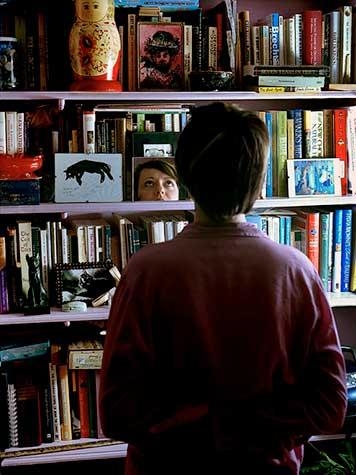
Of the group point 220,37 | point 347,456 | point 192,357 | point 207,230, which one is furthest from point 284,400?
point 220,37

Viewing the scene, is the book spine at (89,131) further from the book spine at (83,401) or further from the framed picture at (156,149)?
the book spine at (83,401)

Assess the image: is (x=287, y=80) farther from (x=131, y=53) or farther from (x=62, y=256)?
(x=62, y=256)

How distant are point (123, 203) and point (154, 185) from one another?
0.41 feet

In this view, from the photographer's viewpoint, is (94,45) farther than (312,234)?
No

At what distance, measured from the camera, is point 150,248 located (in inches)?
50.3

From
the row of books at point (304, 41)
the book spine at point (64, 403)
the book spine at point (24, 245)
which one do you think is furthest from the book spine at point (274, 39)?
the book spine at point (64, 403)

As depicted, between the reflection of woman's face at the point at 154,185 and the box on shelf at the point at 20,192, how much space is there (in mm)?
328

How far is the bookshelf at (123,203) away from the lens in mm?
2271

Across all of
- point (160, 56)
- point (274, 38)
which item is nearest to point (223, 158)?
point (160, 56)

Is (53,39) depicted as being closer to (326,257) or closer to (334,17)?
(334,17)

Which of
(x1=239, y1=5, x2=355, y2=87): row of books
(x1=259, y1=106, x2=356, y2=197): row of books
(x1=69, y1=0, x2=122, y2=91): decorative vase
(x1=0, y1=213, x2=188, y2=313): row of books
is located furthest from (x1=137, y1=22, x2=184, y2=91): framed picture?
(x1=0, y1=213, x2=188, y2=313): row of books

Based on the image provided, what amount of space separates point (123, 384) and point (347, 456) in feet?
4.58

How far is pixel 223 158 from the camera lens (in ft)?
4.11

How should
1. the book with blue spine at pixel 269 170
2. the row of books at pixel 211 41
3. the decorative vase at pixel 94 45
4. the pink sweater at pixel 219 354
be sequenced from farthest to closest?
the book with blue spine at pixel 269 170
the row of books at pixel 211 41
the decorative vase at pixel 94 45
the pink sweater at pixel 219 354
